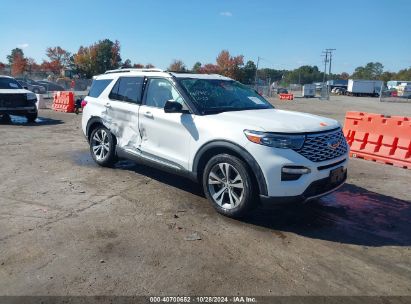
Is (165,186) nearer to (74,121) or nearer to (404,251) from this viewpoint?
(404,251)

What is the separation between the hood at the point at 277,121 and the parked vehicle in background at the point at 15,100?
1095 centimetres

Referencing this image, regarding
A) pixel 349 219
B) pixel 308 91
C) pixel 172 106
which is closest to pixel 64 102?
pixel 172 106

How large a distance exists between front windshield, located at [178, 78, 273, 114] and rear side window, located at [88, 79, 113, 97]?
2.03 meters

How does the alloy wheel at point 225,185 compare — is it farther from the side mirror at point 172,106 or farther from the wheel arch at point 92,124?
the wheel arch at point 92,124

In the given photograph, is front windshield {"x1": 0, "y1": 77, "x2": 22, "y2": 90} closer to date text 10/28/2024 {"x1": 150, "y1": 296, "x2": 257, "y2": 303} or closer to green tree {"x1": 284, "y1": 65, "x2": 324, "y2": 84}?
date text 10/28/2024 {"x1": 150, "y1": 296, "x2": 257, "y2": 303}

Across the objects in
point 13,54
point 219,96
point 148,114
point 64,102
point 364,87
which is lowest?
point 64,102

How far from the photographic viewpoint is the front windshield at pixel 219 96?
5.43 metres

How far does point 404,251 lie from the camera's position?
419 cm

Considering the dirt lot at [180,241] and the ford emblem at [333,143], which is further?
the ford emblem at [333,143]

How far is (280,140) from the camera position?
14.4 feet

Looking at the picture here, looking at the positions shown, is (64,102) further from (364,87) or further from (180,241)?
(364,87)

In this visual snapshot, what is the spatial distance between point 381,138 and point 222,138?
5.79m

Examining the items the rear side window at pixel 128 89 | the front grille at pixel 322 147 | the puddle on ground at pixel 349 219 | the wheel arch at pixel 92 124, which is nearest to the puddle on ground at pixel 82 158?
the wheel arch at pixel 92 124

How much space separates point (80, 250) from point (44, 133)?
8908mm
